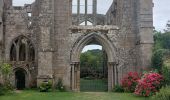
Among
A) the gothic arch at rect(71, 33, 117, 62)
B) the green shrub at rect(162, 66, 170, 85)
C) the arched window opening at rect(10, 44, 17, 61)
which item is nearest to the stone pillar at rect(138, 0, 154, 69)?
the gothic arch at rect(71, 33, 117, 62)

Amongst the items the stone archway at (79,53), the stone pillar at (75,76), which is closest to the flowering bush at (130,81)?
the stone archway at (79,53)

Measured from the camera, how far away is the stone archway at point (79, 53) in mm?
30594

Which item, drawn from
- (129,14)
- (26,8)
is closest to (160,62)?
(129,14)

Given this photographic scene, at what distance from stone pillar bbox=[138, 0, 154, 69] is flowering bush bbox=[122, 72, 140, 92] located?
116cm

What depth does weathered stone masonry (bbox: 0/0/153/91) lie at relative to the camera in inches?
1171

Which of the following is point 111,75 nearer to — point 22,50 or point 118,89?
point 118,89

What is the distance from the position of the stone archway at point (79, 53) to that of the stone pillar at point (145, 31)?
2.33m

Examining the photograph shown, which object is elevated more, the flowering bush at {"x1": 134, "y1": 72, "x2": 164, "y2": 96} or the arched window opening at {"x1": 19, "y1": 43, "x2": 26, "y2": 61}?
the arched window opening at {"x1": 19, "y1": 43, "x2": 26, "y2": 61}

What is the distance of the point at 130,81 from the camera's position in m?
28.8

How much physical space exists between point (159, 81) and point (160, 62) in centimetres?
302

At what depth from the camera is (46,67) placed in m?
29.5

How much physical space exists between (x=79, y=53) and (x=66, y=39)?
1482 mm

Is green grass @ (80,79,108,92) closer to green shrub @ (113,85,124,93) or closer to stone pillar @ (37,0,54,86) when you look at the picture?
green shrub @ (113,85,124,93)

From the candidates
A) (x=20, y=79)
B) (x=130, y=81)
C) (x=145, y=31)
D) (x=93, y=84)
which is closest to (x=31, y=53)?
(x=20, y=79)
